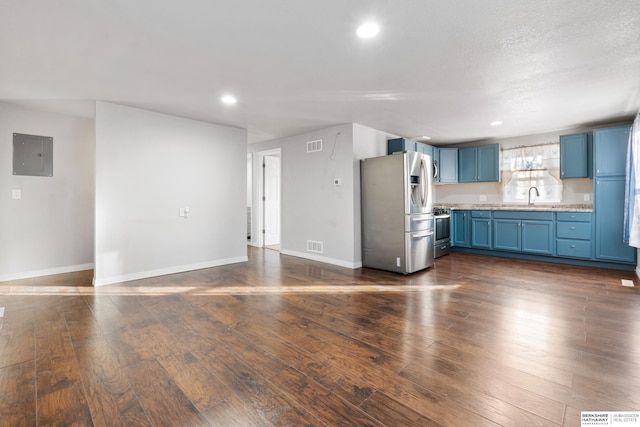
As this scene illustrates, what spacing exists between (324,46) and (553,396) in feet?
9.26

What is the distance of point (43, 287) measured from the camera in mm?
3738

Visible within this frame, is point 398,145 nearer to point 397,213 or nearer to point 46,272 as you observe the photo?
point 397,213

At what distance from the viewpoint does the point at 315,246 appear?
543 cm

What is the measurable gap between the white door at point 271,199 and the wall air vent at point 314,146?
1609mm

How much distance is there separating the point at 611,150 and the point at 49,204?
28.1 ft

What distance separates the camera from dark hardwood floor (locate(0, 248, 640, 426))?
60.9 inches

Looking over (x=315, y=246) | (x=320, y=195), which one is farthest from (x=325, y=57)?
(x=315, y=246)

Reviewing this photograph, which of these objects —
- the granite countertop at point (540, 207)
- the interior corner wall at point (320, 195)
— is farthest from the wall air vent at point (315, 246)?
the granite countertop at point (540, 207)

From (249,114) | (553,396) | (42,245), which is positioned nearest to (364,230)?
(249,114)

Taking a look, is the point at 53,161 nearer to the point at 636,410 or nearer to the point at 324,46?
the point at 324,46

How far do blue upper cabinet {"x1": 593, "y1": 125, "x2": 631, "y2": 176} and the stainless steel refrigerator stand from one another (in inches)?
103

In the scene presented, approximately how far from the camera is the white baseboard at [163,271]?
153 inches

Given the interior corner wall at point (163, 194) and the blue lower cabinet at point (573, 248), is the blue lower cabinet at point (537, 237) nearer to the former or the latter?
the blue lower cabinet at point (573, 248)

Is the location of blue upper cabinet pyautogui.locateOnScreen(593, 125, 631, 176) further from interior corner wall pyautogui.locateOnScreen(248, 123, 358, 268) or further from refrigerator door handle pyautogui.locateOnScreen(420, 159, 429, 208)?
interior corner wall pyautogui.locateOnScreen(248, 123, 358, 268)
